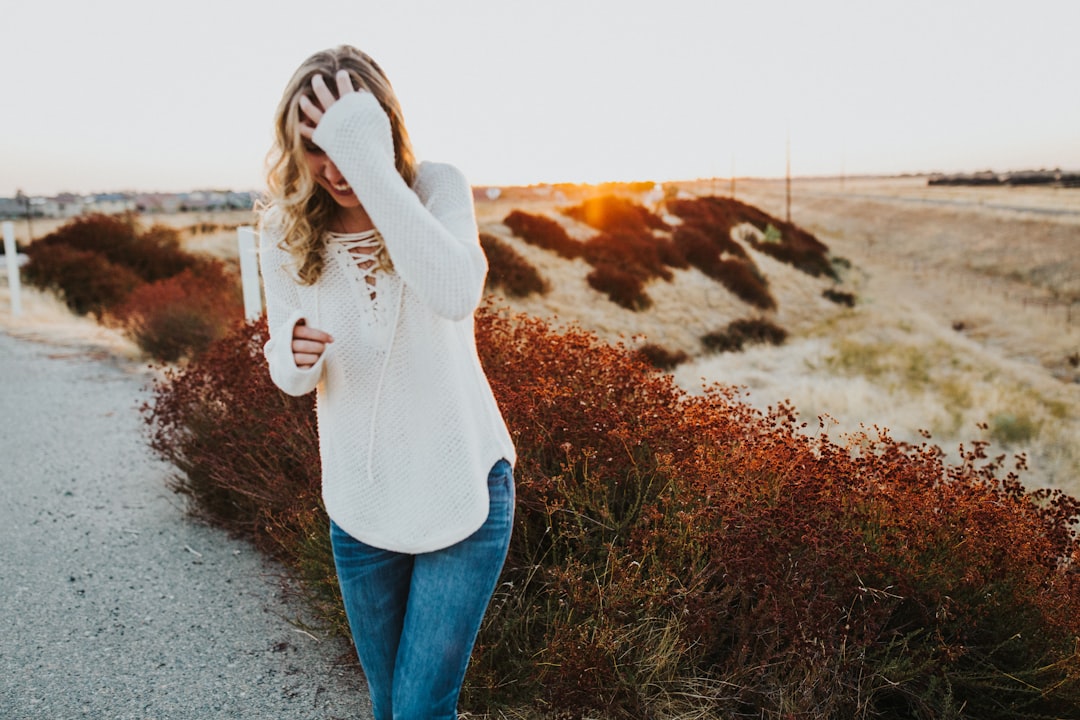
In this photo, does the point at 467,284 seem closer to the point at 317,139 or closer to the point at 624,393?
the point at 317,139

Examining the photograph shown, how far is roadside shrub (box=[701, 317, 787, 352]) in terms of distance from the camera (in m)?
14.5

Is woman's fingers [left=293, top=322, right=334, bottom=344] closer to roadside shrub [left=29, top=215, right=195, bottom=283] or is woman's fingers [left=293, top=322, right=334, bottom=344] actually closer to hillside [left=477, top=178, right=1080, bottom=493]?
hillside [left=477, top=178, right=1080, bottom=493]

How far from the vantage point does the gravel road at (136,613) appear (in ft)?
9.45

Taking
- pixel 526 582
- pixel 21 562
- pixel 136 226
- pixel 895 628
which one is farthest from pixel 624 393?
pixel 136 226

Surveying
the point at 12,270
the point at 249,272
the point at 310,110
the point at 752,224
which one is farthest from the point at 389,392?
the point at 752,224

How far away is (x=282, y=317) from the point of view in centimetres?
167

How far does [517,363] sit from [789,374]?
9.12 metres

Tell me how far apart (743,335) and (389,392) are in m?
14.1


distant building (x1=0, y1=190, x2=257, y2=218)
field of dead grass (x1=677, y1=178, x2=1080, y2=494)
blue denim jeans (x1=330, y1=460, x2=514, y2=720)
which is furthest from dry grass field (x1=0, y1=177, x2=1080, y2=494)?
distant building (x1=0, y1=190, x2=257, y2=218)

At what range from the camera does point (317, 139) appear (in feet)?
4.72

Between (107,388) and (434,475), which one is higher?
(434,475)

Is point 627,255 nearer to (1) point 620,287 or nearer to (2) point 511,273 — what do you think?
(1) point 620,287

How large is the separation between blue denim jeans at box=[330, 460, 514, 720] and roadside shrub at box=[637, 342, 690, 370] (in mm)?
10499

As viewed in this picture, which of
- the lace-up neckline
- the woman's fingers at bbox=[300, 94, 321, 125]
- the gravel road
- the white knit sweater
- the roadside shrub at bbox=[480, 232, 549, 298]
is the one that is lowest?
the gravel road
